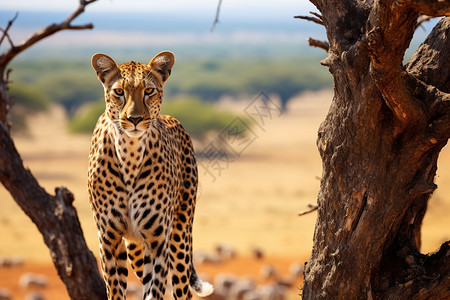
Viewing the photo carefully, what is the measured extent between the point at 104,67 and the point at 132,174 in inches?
27.4

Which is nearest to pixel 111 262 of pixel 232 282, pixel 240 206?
pixel 232 282

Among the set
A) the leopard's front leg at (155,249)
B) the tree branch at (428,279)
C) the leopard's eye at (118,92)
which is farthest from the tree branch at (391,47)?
the leopard's front leg at (155,249)

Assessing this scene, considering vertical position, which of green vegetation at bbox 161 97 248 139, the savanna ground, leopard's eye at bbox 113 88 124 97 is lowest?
leopard's eye at bbox 113 88 124 97

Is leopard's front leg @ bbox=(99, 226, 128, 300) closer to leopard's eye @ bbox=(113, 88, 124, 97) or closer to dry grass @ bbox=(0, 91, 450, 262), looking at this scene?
leopard's eye @ bbox=(113, 88, 124, 97)

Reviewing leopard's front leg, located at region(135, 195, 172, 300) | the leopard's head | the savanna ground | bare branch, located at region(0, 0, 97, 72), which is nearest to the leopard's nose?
the leopard's head

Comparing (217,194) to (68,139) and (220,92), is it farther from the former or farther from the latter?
(220,92)

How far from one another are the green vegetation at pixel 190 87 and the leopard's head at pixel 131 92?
30.8 metres

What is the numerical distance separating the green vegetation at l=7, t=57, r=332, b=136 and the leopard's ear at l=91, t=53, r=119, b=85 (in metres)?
30.8

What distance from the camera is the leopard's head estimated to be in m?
4.27

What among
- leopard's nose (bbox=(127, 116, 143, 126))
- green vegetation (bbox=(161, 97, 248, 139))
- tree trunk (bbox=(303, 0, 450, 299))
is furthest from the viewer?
green vegetation (bbox=(161, 97, 248, 139))

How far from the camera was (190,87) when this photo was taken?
66000 millimetres

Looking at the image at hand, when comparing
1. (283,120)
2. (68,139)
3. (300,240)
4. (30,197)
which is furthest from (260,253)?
(283,120)

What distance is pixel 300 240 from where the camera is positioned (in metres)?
16.5

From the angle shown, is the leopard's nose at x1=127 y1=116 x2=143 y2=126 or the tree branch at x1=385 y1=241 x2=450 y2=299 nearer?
the tree branch at x1=385 y1=241 x2=450 y2=299
